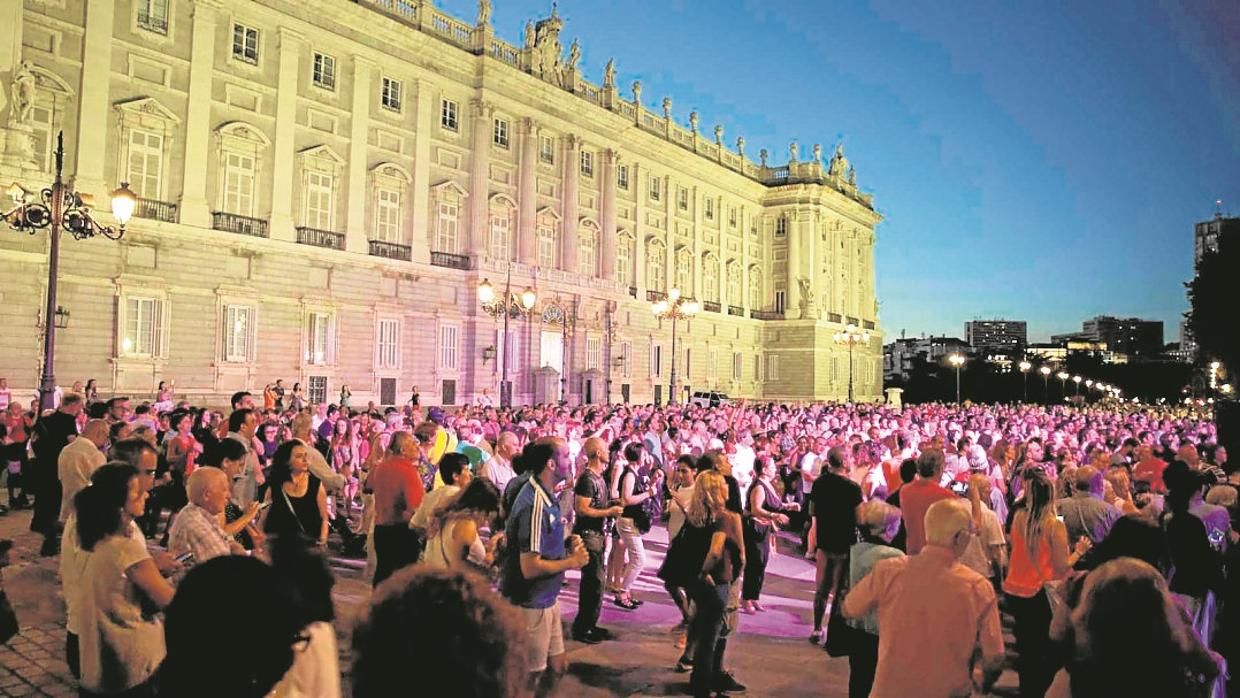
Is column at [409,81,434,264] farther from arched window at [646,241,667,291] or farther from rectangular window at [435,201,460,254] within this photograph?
arched window at [646,241,667,291]

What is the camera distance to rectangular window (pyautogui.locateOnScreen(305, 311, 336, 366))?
97.6 ft

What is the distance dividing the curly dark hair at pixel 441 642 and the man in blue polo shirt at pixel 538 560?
10.8ft

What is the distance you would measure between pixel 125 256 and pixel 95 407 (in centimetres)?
1744

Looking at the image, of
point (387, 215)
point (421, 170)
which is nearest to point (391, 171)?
point (421, 170)

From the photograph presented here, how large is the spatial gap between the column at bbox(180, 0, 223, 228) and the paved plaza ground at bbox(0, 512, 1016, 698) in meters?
19.3

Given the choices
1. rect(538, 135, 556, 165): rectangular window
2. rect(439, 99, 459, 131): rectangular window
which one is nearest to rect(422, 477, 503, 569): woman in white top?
rect(439, 99, 459, 131): rectangular window

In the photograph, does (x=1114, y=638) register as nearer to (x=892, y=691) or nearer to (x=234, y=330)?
(x=892, y=691)

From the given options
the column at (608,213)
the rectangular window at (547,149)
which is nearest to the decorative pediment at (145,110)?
the rectangular window at (547,149)

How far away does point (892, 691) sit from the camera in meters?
3.88

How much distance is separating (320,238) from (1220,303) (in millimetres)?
41413

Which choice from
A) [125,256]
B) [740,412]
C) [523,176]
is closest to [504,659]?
[740,412]

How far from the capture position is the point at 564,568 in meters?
5.21

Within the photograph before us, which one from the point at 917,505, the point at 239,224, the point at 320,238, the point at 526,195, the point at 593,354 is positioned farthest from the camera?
the point at 593,354

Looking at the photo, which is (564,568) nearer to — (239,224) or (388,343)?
(239,224)
